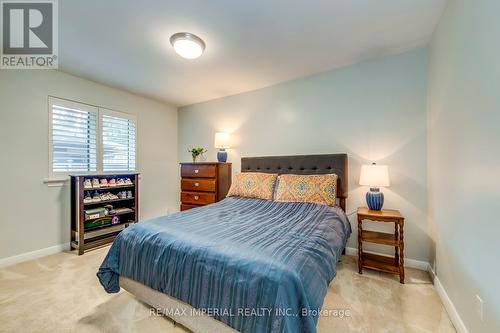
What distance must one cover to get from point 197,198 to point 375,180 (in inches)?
99.9

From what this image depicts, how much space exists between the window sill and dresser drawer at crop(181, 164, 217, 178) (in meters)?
1.58

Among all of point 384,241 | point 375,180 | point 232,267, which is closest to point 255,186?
point 375,180

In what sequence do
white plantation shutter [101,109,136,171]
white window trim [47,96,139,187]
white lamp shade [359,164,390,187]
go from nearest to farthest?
1. white lamp shade [359,164,390,187]
2. white window trim [47,96,139,187]
3. white plantation shutter [101,109,136,171]

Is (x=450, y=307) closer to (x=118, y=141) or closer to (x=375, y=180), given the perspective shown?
(x=375, y=180)

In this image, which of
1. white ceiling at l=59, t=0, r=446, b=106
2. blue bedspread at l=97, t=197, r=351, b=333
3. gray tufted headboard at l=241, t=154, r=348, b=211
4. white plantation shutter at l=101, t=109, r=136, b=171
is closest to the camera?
blue bedspread at l=97, t=197, r=351, b=333

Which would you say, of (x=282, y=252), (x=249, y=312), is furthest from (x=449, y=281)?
(x=249, y=312)

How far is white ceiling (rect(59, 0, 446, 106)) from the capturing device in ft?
5.60

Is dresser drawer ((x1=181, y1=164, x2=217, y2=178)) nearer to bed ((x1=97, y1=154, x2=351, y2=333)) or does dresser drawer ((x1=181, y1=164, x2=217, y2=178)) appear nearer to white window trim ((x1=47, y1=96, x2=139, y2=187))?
white window trim ((x1=47, y1=96, x2=139, y2=187))

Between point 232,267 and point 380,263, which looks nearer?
point 232,267

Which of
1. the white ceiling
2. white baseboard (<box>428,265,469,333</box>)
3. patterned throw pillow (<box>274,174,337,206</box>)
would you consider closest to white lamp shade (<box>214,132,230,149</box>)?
the white ceiling

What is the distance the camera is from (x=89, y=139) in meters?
3.16

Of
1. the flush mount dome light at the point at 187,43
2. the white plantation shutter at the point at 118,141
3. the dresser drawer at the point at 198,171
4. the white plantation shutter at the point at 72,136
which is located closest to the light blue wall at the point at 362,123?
the dresser drawer at the point at 198,171

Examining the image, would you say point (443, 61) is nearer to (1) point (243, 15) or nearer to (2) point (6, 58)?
(1) point (243, 15)

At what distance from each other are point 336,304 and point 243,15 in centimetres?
254
